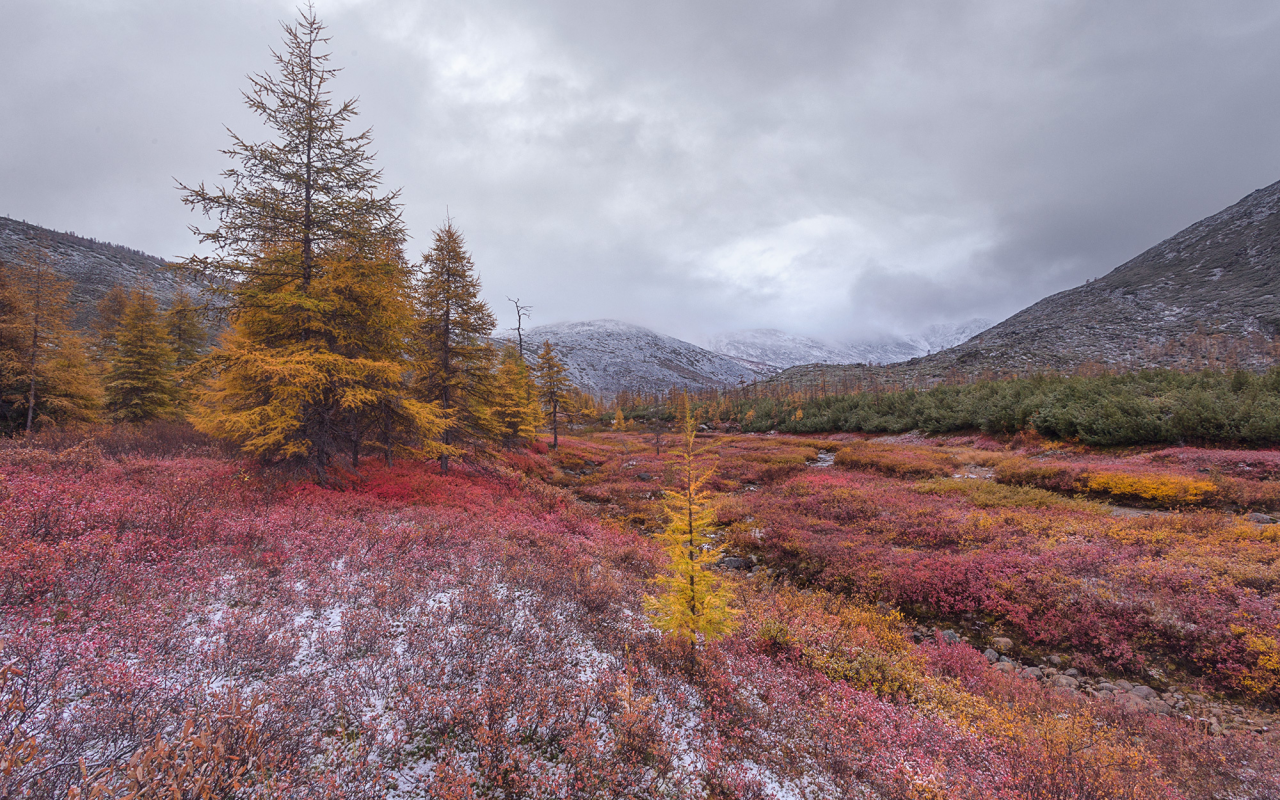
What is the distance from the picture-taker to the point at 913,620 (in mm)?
8914

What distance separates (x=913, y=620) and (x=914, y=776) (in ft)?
18.5

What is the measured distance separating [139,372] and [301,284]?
2019 centimetres

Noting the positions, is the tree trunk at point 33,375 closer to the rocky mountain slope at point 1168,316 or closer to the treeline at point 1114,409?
the treeline at point 1114,409

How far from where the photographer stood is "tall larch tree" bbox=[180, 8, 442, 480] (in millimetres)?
11016

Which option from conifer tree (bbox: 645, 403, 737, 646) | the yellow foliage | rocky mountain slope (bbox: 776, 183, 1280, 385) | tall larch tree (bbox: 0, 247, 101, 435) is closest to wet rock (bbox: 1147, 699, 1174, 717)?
conifer tree (bbox: 645, 403, 737, 646)

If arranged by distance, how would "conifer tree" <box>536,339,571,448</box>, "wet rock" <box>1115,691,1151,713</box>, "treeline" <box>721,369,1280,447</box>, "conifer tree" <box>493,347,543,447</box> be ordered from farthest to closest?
"conifer tree" <box>536,339,571,448</box> < "conifer tree" <box>493,347,543,447</box> < "treeline" <box>721,369,1280,447</box> < "wet rock" <box>1115,691,1151,713</box>

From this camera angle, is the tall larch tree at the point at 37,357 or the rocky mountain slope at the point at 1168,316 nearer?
the tall larch tree at the point at 37,357

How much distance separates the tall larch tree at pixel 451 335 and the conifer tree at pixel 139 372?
1578 cm

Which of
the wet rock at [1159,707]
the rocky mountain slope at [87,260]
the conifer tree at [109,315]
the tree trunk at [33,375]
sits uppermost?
the rocky mountain slope at [87,260]

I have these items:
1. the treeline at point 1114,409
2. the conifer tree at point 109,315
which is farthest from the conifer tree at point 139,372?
the treeline at point 1114,409

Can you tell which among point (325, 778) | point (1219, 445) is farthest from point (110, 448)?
point (1219, 445)

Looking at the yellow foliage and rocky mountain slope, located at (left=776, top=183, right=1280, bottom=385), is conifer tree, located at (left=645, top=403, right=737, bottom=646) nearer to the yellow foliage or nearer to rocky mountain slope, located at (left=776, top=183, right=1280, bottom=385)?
the yellow foliage

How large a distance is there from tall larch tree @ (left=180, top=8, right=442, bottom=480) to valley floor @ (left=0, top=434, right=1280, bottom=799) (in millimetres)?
1936

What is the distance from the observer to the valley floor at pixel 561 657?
3.52 m
